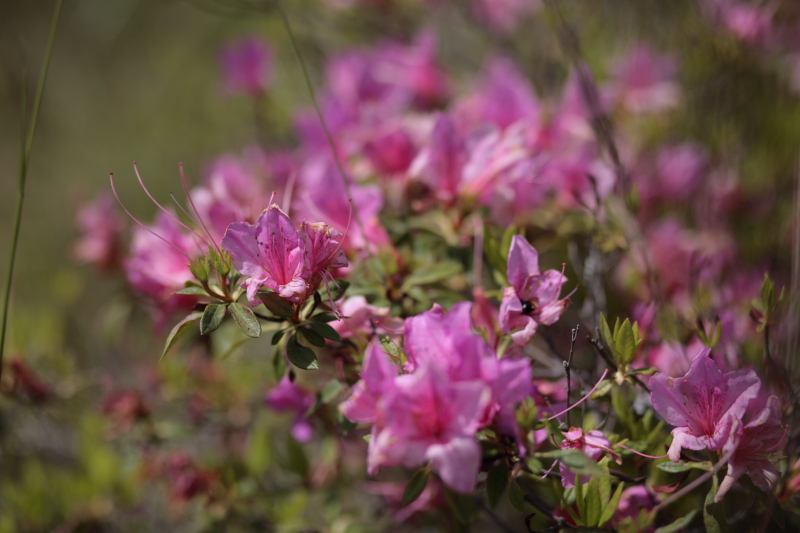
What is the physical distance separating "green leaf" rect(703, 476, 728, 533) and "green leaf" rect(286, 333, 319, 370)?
1.72 feet

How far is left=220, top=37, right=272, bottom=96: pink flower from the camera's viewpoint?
1850 mm

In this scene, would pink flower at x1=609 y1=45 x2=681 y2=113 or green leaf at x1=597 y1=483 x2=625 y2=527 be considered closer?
green leaf at x1=597 y1=483 x2=625 y2=527

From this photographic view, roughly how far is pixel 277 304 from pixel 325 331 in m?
0.07

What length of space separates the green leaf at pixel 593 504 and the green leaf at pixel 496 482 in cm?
12

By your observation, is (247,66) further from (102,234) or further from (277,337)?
(277,337)

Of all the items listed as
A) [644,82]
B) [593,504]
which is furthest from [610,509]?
[644,82]

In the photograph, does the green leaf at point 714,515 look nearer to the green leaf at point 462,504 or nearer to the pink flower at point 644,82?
the green leaf at point 462,504

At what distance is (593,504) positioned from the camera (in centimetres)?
73

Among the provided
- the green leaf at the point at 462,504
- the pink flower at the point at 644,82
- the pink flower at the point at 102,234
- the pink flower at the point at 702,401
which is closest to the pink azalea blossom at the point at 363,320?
the green leaf at the point at 462,504

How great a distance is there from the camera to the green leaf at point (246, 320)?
2.28 feet

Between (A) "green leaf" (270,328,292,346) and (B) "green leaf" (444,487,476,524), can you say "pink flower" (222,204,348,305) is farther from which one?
(B) "green leaf" (444,487,476,524)

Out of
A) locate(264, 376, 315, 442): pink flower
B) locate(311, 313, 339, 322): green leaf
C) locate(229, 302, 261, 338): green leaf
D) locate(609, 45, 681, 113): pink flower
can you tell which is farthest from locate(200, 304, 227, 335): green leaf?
locate(609, 45, 681, 113): pink flower

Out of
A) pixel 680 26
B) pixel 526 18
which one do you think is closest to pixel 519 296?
pixel 680 26

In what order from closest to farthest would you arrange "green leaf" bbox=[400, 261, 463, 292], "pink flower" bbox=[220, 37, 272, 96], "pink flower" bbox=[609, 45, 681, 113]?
"green leaf" bbox=[400, 261, 463, 292]
"pink flower" bbox=[609, 45, 681, 113]
"pink flower" bbox=[220, 37, 272, 96]
